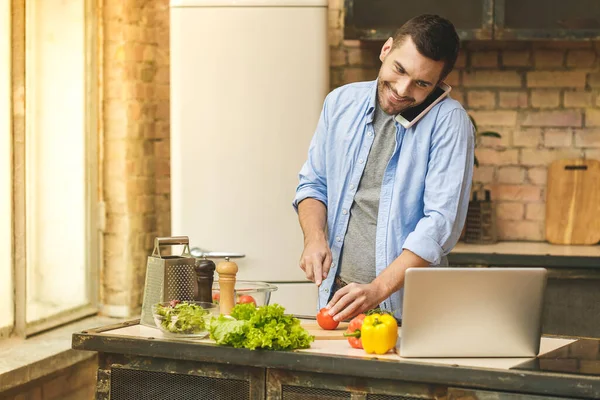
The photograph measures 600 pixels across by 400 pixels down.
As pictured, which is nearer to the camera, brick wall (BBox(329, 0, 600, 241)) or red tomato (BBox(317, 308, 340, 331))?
red tomato (BBox(317, 308, 340, 331))

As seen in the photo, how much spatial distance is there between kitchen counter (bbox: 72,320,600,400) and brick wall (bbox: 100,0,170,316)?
81.0 inches

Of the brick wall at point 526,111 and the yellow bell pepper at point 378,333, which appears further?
the brick wall at point 526,111

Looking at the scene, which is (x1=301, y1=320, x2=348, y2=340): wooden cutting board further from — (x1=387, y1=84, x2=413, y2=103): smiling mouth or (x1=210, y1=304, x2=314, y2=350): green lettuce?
(x1=387, y1=84, x2=413, y2=103): smiling mouth

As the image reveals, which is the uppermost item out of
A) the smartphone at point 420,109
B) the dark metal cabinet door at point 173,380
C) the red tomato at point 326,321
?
the smartphone at point 420,109

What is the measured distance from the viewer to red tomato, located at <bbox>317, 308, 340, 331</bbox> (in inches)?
95.7

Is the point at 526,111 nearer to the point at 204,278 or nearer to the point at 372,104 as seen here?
the point at 372,104

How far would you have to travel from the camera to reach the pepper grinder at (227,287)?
243cm

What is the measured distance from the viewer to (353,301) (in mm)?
2389

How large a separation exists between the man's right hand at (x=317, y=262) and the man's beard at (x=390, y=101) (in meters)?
0.45

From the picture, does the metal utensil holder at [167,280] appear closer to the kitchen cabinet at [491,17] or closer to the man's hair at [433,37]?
the man's hair at [433,37]

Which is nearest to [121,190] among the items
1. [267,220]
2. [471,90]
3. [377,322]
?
[267,220]

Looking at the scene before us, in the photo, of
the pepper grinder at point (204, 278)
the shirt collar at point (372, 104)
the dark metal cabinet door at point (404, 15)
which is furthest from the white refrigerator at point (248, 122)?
the pepper grinder at point (204, 278)

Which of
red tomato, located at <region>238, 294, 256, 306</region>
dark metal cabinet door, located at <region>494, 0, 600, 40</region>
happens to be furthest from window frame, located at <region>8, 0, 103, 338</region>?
dark metal cabinet door, located at <region>494, 0, 600, 40</region>

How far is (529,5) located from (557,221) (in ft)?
3.39
